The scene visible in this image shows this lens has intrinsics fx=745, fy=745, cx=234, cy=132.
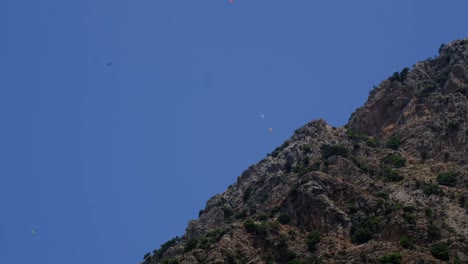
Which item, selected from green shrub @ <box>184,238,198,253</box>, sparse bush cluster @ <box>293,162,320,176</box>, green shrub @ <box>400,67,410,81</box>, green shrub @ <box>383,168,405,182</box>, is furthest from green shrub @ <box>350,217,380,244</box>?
green shrub @ <box>400,67,410,81</box>

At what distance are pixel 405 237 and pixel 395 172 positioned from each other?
22643mm

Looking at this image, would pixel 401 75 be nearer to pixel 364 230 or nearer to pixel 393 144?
pixel 393 144

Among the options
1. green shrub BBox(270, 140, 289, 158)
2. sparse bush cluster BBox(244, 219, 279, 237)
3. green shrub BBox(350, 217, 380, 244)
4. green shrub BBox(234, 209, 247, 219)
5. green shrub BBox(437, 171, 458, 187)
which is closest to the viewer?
green shrub BBox(350, 217, 380, 244)

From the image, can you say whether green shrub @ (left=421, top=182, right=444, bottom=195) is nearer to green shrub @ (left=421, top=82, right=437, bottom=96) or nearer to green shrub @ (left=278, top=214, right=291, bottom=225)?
green shrub @ (left=278, top=214, right=291, bottom=225)

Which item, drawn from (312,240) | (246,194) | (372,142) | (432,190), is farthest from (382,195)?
(246,194)

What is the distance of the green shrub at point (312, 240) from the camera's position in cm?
8312

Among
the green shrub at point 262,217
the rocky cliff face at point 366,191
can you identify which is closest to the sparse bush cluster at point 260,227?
the rocky cliff face at point 366,191

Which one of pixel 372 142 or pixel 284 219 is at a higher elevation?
pixel 372 142

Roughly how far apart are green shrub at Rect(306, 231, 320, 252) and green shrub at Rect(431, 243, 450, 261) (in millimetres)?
14305

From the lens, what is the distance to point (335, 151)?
4365 inches

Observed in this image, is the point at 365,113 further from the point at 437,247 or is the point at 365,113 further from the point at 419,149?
the point at 437,247

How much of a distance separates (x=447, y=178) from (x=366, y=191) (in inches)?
441

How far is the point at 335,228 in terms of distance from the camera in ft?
283

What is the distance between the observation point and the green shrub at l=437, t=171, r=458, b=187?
310 ft
